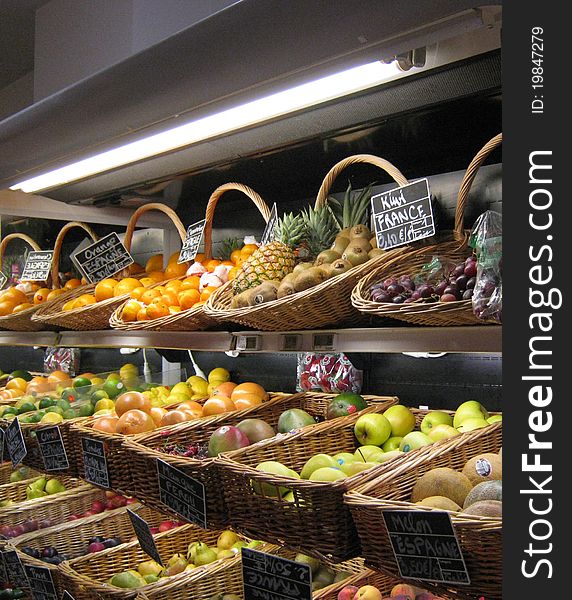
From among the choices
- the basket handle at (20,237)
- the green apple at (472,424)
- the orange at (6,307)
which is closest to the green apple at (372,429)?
the green apple at (472,424)

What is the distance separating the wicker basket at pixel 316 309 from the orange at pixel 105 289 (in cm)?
85

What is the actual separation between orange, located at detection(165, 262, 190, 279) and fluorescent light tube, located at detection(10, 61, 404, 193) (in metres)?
0.45

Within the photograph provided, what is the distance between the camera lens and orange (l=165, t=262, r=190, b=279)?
2.77 meters

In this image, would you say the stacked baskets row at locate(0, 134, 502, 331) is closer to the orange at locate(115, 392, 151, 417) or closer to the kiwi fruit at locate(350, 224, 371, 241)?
the kiwi fruit at locate(350, 224, 371, 241)

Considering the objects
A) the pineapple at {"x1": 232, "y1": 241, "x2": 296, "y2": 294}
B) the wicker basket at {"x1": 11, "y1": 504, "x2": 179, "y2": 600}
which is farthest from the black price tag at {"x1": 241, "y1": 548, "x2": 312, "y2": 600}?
the wicker basket at {"x1": 11, "y1": 504, "x2": 179, "y2": 600}

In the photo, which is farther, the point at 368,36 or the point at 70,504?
the point at 70,504

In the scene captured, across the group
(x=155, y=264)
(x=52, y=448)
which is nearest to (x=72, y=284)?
(x=155, y=264)

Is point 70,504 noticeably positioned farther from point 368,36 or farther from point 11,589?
point 368,36

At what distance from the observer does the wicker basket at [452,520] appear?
1.33 meters

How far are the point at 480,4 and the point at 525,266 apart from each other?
0.51 metres

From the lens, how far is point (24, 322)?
10.4ft

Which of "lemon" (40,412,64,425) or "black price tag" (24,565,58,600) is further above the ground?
"lemon" (40,412,64,425)

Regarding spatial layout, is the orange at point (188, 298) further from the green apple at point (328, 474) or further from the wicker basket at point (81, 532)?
the wicker basket at point (81, 532)

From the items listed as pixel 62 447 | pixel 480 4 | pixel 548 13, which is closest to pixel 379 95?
pixel 480 4
